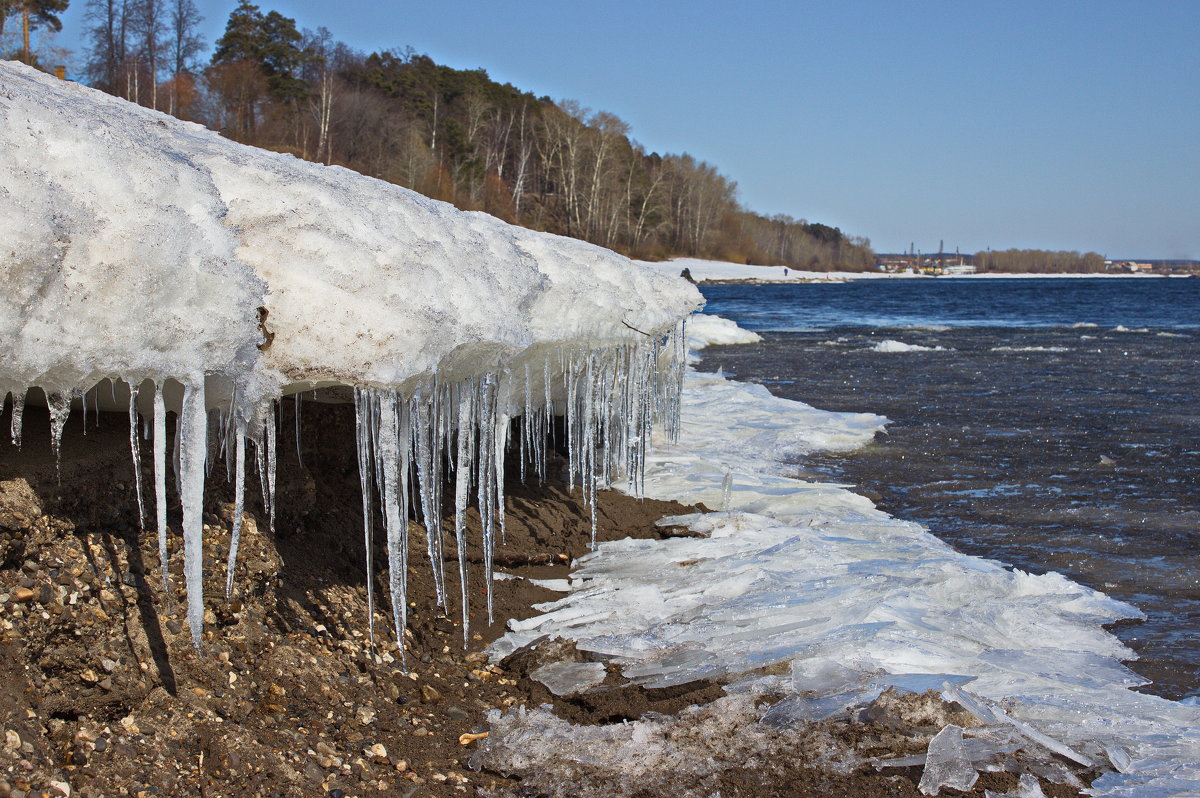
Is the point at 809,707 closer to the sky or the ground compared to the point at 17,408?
closer to the ground

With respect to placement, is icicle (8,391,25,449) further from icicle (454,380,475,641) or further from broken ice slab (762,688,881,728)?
broken ice slab (762,688,881,728)

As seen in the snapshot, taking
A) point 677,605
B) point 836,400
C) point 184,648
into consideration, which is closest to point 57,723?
point 184,648

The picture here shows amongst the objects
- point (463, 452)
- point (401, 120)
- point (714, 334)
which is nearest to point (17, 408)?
point (463, 452)

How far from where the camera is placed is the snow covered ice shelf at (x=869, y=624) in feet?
12.5

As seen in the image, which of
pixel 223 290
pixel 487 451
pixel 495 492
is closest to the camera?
pixel 223 290

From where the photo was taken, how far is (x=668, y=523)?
644 centimetres

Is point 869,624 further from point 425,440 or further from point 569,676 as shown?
point 425,440

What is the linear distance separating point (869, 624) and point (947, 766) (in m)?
1.40

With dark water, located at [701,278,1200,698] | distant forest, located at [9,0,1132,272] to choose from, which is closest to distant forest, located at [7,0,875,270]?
distant forest, located at [9,0,1132,272]

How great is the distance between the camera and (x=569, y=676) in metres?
4.08

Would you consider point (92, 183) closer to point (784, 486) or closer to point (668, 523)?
point (668, 523)

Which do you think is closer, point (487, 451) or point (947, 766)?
point (947, 766)

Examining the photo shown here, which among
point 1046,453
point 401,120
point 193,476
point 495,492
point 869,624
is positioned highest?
point 401,120

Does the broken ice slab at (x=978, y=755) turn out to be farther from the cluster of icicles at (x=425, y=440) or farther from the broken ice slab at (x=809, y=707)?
the cluster of icicles at (x=425, y=440)
